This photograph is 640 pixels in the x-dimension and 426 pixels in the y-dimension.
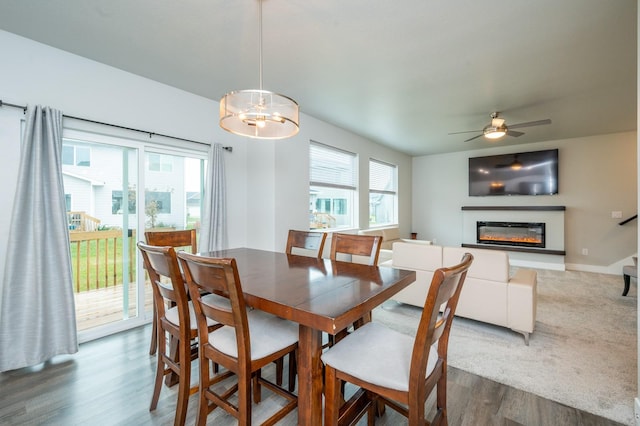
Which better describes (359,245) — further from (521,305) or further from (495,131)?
(495,131)

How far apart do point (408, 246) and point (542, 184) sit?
4.59 metres

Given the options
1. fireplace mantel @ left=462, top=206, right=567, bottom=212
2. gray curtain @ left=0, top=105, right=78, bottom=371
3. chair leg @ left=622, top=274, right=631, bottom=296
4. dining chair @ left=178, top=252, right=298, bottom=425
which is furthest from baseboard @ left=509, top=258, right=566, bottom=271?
gray curtain @ left=0, top=105, right=78, bottom=371

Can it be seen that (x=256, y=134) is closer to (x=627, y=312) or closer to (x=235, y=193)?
(x=235, y=193)

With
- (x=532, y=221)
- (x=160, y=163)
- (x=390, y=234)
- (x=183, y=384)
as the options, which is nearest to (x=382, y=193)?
(x=390, y=234)

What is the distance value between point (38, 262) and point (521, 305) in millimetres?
4036

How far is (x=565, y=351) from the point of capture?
2.38m

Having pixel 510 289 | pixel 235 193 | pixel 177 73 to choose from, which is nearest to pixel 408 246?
pixel 510 289

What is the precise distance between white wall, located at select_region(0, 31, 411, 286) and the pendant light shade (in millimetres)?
1396

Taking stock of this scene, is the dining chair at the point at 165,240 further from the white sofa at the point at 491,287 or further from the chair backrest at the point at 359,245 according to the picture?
the white sofa at the point at 491,287

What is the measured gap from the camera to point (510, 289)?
8.39 ft

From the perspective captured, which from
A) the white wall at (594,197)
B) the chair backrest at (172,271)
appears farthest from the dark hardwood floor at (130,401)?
the white wall at (594,197)

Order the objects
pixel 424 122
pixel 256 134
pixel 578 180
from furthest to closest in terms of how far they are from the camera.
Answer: pixel 578 180 → pixel 424 122 → pixel 256 134

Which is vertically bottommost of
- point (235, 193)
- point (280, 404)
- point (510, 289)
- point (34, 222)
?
point (280, 404)

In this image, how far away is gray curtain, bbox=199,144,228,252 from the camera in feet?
10.9
